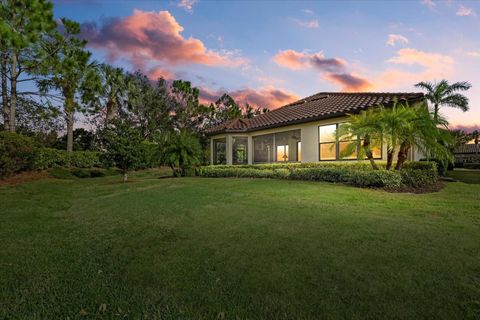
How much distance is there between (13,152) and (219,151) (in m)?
12.2

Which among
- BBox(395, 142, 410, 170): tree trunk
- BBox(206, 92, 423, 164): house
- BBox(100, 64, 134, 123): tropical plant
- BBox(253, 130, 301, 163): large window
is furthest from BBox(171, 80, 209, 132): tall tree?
BBox(395, 142, 410, 170): tree trunk

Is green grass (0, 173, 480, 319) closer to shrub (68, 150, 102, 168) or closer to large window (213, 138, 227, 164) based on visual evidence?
large window (213, 138, 227, 164)

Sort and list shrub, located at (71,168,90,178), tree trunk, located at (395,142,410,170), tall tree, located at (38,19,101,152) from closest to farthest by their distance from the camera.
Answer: tree trunk, located at (395,142,410,170) → tall tree, located at (38,19,101,152) → shrub, located at (71,168,90,178)

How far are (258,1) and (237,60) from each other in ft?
15.9

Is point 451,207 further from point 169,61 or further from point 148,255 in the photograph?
point 169,61

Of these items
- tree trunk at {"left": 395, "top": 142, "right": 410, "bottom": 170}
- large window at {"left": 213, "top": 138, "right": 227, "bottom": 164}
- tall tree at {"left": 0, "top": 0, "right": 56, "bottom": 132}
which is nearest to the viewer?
tall tree at {"left": 0, "top": 0, "right": 56, "bottom": 132}

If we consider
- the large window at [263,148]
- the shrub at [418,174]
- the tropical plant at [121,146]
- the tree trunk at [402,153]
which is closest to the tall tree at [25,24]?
the tropical plant at [121,146]

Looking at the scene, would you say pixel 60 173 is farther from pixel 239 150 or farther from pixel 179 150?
pixel 239 150

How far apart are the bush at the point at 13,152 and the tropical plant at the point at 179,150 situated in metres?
6.99

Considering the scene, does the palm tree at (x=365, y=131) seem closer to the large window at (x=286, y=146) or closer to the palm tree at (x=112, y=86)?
the large window at (x=286, y=146)

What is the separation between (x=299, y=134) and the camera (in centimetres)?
1560

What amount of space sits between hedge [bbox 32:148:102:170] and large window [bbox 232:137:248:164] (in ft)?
38.3

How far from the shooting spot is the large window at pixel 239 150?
1862cm

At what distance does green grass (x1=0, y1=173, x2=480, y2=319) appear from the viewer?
2.38 metres
